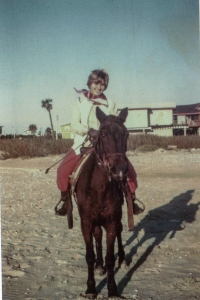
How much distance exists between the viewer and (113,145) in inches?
114

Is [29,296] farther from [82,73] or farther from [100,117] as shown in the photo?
[82,73]

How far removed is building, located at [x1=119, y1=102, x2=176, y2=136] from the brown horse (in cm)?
131

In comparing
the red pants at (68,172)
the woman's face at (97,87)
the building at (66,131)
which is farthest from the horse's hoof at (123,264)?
the woman's face at (97,87)

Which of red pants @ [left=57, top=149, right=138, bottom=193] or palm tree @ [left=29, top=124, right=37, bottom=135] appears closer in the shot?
red pants @ [left=57, top=149, right=138, bottom=193]

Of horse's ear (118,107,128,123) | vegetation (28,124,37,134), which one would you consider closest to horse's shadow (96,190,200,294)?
horse's ear (118,107,128,123)

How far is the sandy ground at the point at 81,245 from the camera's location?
3.51 meters

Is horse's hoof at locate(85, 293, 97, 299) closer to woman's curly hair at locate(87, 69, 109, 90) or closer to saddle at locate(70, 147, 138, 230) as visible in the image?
saddle at locate(70, 147, 138, 230)

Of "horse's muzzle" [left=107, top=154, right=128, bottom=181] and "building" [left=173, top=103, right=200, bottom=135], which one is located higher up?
"building" [left=173, top=103, right=200, bottom=135]

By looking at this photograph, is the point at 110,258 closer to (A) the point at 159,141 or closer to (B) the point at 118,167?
(B) the point at 118,167

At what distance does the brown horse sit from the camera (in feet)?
9.66

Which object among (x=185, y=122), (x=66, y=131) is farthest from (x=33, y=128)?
(x=185, y=122)

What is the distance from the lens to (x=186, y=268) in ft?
12.7

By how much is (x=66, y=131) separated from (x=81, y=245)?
135 centimetres

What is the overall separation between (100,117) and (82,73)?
0.94 m
